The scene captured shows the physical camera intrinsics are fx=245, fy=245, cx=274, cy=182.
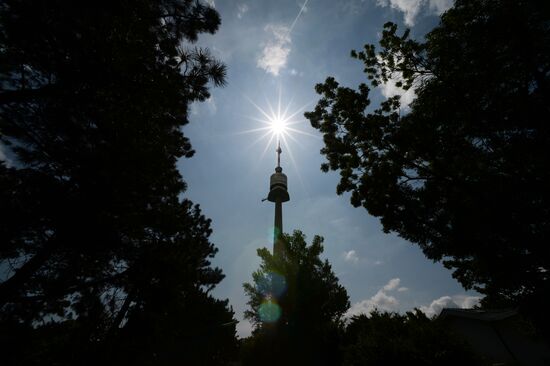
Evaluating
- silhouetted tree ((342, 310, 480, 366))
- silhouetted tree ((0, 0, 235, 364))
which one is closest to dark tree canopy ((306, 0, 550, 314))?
silhouetted tree ((342, 310, 480, 366))

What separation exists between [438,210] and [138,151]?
350 inches

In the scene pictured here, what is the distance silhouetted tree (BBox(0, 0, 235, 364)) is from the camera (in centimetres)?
417

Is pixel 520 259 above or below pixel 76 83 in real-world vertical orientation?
below

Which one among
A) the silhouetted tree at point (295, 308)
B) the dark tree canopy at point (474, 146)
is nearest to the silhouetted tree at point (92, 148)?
the dark tree canopy at point (474, 146)

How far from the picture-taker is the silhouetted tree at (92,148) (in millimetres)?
4172

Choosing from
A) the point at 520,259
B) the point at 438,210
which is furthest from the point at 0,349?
the point at 520,259

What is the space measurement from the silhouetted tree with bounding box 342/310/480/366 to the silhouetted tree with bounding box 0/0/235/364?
24.5ft

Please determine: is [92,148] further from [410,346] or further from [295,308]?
[295,308]

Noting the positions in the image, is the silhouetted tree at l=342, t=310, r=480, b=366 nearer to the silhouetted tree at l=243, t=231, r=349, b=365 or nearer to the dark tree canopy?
the dark tree canopy

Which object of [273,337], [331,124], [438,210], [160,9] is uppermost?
[331,124]

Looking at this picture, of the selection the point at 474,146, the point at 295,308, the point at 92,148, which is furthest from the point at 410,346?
the point at 92,148

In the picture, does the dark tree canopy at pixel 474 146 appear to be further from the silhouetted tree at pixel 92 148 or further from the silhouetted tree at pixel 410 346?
the silhouetted tree at pixel 92 148

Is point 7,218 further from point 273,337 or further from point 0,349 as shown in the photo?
point 273,337

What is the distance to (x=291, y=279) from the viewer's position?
59.4 ft
